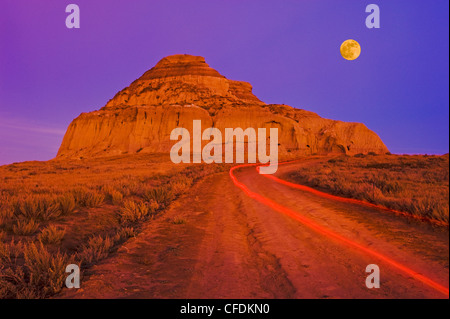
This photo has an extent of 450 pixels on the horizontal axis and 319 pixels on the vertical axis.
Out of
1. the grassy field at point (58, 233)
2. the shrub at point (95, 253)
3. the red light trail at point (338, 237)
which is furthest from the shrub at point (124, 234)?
the red light trail at point (338, 237)

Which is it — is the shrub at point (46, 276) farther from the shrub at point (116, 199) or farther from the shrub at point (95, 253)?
the shrub at point (116, 199)

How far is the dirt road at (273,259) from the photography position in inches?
140

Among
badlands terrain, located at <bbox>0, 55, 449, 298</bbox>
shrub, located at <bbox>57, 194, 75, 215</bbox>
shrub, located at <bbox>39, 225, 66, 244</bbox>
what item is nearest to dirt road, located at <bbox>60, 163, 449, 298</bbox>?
badlands terrain, located at <bbox>0, 55, 449, 298</bbox>

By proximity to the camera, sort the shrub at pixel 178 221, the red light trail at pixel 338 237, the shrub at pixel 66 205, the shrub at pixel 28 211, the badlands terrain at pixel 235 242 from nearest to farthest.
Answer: the red light trail at pixel 338 237 < the badlands terrain at pixel 235 242 < the shrub at pixel 178 221 < the shrub at pixel 28 211 < the shrub at pixel 66 205

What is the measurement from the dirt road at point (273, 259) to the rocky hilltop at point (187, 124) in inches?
1959

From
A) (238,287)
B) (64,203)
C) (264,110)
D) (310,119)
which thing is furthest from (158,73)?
(238,287)

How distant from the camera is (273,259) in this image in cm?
488

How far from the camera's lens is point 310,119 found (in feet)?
237

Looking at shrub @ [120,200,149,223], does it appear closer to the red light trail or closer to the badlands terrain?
the badlands terrain

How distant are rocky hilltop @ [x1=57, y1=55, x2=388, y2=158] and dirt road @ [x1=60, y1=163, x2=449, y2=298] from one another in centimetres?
4976

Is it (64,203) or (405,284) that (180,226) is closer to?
(64,203)

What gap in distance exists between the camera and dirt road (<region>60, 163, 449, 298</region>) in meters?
3.56

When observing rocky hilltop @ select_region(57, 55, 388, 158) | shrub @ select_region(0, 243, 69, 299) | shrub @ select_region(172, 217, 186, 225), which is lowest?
shrub @ select_region(0, 243, 69, 299)
